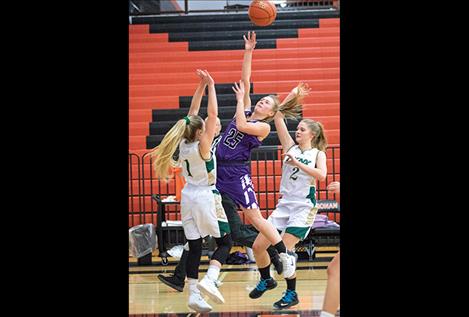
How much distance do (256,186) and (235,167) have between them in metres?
3.48

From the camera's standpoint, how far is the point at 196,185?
5031mm

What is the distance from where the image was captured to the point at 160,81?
10.7 m

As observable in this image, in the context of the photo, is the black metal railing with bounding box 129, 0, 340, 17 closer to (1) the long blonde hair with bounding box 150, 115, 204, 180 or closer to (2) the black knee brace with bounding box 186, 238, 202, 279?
(1) the long blonde hair with bounding box 150, 115, 204, 180

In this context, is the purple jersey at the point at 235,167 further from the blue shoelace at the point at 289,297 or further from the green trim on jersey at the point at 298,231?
the blue shoelace at the point at 289,297

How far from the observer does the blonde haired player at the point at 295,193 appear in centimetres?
545

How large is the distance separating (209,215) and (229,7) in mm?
8094

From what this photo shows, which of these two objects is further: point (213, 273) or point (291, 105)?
point (291, 105)

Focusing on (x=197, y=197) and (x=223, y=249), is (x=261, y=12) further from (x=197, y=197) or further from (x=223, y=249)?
(x=223, y=249)

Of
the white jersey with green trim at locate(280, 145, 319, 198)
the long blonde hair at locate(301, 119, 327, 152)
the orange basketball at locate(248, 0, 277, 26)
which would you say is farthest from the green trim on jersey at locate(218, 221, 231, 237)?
the orange basketball at locate(248, 0, 277, 26)

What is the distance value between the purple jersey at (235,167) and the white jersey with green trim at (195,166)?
15.0 inches

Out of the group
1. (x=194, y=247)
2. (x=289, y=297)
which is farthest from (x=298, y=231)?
(x=194, y=247)
